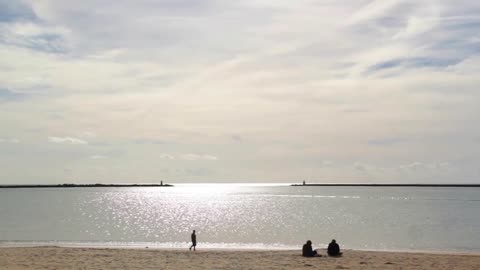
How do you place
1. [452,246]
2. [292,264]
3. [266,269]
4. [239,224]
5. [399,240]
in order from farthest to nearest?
[239,224] → [399,240] → [452,246] → [292,264] → [266,269]

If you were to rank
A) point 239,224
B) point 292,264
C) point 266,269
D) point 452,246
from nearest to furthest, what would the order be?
point 266,269, point 292,264, point 452,246, point 239,224

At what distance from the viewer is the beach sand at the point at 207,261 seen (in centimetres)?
2689

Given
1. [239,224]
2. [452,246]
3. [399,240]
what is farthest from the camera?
[239,224]

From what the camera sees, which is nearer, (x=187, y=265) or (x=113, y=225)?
(x=187, y=265)

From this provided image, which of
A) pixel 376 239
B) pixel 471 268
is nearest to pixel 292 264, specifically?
pixel 471 268

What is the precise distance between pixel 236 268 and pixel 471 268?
40.5 ft

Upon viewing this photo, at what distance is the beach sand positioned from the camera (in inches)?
1059

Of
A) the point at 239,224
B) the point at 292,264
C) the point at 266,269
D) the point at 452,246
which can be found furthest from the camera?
the point at 239,224

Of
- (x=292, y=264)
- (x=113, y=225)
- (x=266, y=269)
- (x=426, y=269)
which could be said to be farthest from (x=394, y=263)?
(x=113, y=225)

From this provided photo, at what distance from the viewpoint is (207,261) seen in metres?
29.6

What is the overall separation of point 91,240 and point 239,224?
2402 centimetres

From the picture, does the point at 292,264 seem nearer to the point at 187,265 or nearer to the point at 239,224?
the point at 187,265

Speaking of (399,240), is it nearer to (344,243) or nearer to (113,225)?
(344,243)

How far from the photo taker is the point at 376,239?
184ft
